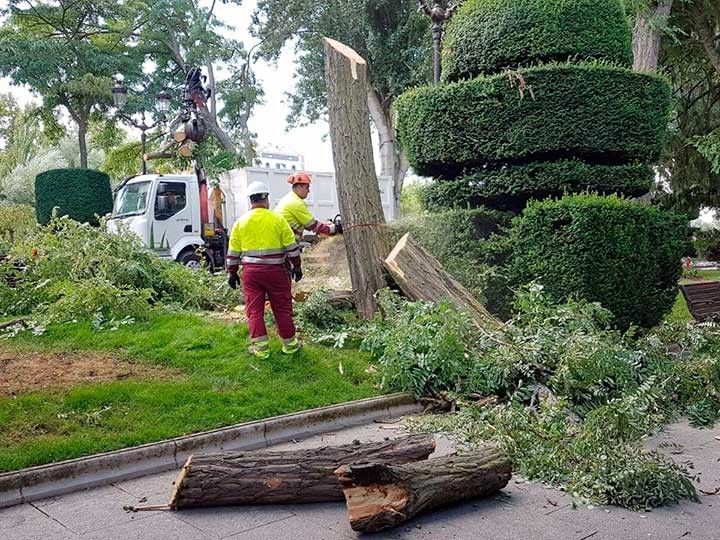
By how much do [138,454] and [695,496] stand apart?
Answer: 3631 millimetres

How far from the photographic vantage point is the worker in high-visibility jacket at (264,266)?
23.0 feet

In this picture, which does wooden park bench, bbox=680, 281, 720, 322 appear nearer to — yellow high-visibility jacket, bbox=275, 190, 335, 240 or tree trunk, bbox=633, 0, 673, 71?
yellow high-visibility jacket, bbox=275, 190, 335, 240

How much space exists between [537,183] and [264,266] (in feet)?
14.0

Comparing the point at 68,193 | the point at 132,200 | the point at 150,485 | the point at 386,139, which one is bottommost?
the point at 150,485

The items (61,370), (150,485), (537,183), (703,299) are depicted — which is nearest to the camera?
(150,485)

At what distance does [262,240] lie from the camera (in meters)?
7.01

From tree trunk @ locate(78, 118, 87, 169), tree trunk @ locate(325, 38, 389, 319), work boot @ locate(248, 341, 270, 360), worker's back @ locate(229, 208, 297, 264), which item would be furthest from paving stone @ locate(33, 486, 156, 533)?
tree trunk @ locate(78, 118, 87, 169)

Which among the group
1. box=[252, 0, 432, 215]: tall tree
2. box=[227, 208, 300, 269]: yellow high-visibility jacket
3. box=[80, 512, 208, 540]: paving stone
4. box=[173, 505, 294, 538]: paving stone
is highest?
box=[252, 0, 432, 215]: tall tree

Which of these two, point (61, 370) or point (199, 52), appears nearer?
point (61, 370)

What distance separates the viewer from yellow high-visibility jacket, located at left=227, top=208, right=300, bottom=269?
702 centimetres

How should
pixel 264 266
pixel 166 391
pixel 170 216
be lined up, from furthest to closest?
pixel 170 216 → pixel 264 266 → pixel 166 391

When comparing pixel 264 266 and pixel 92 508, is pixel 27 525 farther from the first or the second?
pixel 264 266

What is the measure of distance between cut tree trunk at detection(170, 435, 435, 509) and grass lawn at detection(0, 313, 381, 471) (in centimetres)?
114

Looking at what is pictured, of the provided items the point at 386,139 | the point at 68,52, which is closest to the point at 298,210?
the point at 386,139
